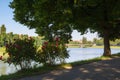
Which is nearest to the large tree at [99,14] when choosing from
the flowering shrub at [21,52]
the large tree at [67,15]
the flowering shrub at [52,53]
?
the large tree at [67,15]

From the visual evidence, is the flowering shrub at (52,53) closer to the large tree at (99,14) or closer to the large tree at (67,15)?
the large tree at (67,15)

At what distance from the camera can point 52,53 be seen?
15.5 m

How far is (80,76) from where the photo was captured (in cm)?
1162

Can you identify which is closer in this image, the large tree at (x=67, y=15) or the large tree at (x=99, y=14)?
the large tree at (x=67, y=15)

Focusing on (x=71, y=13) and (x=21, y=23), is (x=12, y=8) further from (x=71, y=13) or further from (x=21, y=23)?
(x=71, y=13)

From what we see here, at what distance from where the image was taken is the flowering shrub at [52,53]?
14914 mm

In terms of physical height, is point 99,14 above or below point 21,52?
above

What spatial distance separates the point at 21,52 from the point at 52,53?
2715 mm

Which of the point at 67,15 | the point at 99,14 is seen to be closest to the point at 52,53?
the point at 67,15

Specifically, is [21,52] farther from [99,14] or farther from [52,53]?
[99,14]

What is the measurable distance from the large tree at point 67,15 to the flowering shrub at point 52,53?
9.51 ft

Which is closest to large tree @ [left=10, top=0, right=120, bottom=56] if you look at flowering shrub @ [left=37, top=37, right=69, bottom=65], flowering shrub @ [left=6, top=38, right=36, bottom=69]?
flowering shrub @ [left=37, top=37, right=69, bottom=65]

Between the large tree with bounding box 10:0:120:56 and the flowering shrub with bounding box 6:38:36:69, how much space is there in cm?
431

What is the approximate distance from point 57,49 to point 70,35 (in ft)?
36.5
